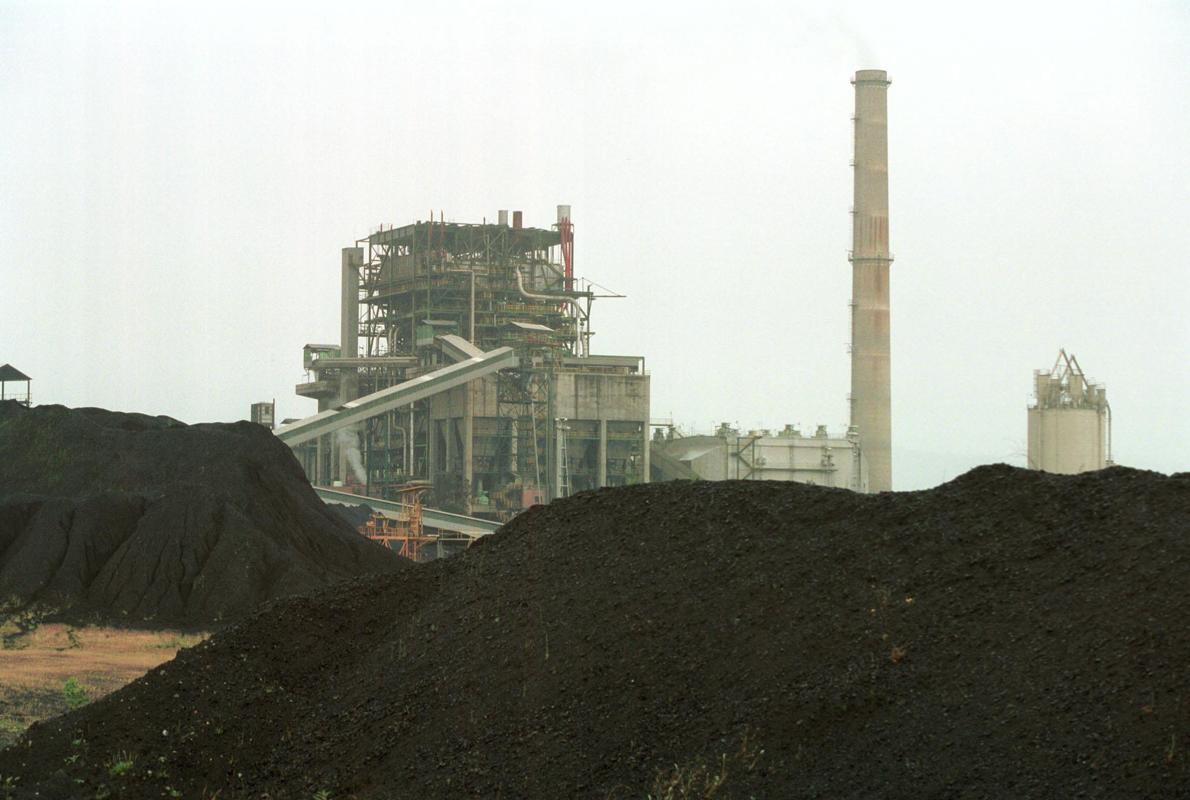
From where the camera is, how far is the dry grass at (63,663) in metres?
19.0

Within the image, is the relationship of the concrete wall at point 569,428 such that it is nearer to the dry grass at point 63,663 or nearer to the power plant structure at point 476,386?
the power plant structure at point 476,386

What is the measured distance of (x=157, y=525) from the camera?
33.6 meters

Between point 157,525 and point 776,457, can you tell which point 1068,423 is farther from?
point 157,525

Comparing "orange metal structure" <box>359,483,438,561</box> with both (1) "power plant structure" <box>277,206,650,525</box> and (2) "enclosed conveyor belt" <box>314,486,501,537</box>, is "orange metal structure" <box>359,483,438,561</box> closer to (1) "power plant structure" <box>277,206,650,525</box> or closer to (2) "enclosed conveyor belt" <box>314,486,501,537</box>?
(2) "enclosed conveyor belt" <box>314,486,501,537</box>

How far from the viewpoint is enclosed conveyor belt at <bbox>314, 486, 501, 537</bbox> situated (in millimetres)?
63375

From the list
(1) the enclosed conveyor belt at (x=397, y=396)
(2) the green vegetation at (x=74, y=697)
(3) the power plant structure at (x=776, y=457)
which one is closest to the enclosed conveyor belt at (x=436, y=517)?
(1) the enclosed conveyor belt at (x=397, y=396)

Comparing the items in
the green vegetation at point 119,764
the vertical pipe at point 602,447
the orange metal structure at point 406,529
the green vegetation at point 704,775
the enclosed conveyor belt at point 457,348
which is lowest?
the orange metal structure at point 406,529

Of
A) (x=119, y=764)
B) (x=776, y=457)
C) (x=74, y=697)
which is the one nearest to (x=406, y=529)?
(x=776, y=457)

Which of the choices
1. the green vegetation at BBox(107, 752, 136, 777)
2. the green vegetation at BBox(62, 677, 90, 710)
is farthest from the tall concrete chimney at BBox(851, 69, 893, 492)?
the green vegetation at BBox(107, 752, 136, 777)

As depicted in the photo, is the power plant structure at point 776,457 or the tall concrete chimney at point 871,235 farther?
the power plant structure at point 776,457

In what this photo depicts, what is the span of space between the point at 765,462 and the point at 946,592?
6928 cm

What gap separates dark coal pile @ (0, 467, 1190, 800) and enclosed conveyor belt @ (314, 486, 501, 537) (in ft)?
161

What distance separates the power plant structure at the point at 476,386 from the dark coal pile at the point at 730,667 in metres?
60.1

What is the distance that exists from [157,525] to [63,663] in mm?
8970
